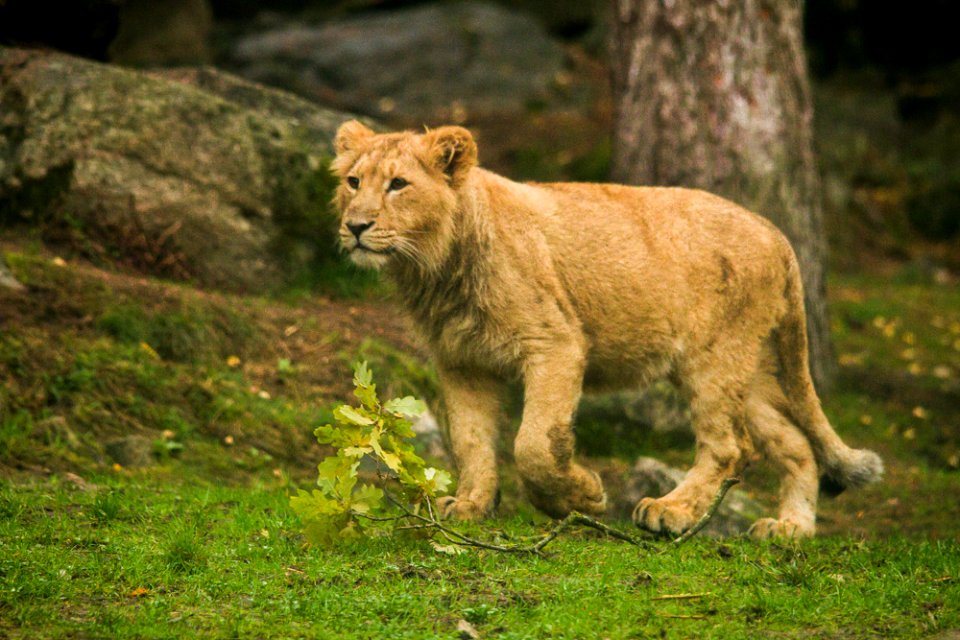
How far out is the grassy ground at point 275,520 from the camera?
17.3ft

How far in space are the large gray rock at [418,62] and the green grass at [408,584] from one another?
13.5 m

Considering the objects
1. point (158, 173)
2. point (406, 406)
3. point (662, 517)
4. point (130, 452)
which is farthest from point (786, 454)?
point (158, 173)

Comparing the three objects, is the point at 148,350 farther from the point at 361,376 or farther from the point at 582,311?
the point at 361,376

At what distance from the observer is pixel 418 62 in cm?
2047

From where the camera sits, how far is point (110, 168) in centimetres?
1056

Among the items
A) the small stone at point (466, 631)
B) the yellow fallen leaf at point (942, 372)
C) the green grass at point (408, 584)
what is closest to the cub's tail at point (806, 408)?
the green grass at point (408, 584)

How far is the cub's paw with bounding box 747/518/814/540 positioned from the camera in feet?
24.9

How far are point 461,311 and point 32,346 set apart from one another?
10.7 ft

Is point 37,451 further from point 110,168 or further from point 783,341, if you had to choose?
point 783,341

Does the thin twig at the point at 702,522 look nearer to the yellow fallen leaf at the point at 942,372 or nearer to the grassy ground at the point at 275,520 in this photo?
the grassy ground at the point at 275,520

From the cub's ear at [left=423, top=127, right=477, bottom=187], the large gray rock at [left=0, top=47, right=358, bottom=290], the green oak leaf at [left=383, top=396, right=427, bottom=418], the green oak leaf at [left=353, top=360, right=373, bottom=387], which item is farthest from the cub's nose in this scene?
the large gray rock at [left=0, top=47, right=358, bottom=290]

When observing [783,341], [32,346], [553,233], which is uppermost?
[553,233]

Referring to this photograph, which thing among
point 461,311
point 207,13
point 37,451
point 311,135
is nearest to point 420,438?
point 461,311

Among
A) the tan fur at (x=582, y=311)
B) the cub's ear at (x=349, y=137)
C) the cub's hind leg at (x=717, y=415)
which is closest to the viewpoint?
the tan fur at (x=582, y=311)
